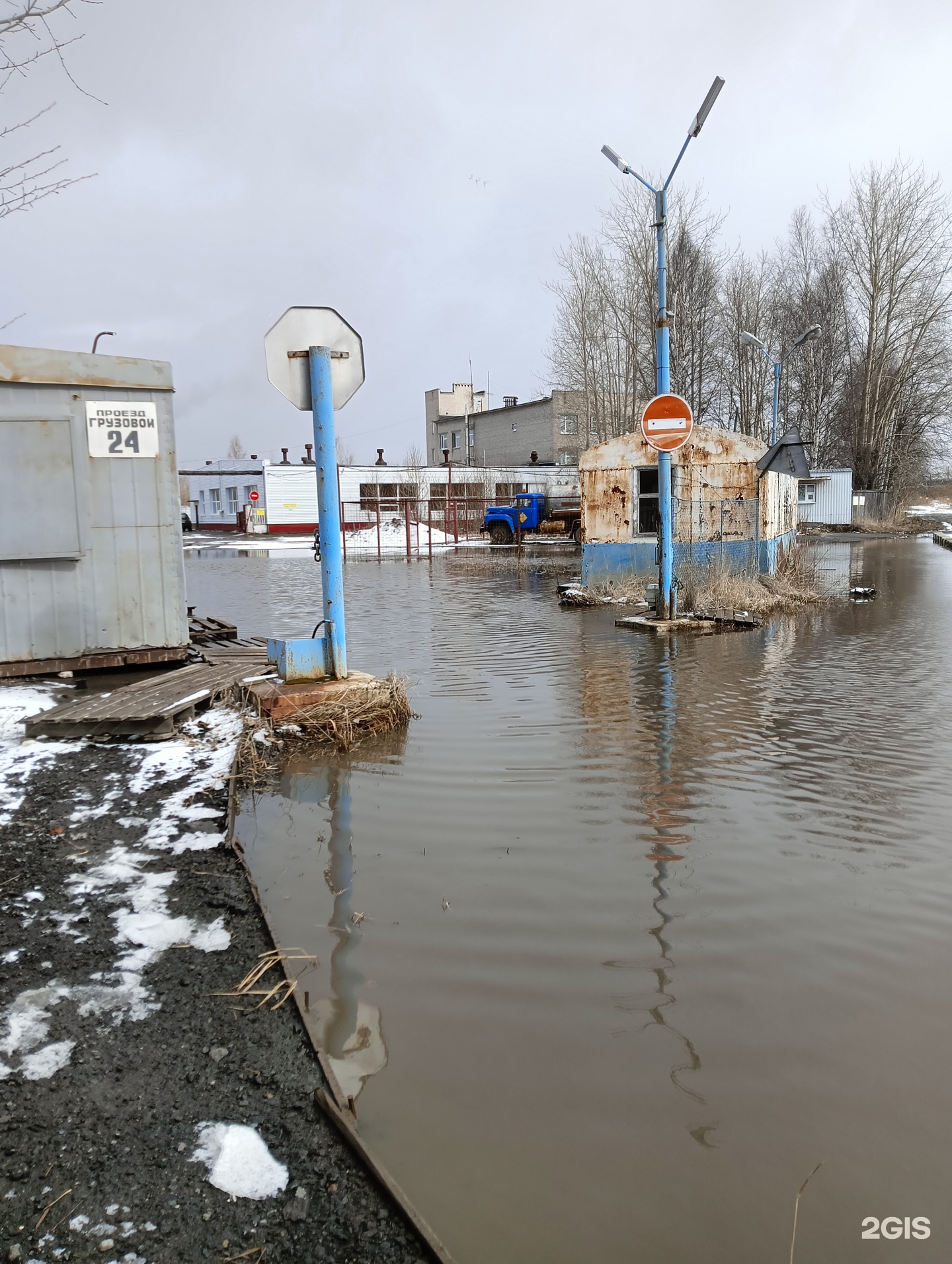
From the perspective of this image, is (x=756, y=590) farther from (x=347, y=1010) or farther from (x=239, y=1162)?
(x=239, y=1162)

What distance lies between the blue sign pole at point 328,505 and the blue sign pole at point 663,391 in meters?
6.26

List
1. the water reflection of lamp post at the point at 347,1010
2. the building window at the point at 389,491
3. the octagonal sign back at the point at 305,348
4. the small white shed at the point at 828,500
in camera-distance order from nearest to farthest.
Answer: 1. the water reflection of lamp post at the point at 347,1010
2. the octagonal sign back at the point at 305,348
3. the small white shed at the point at 828,500
4. the building window at the point at 389,491

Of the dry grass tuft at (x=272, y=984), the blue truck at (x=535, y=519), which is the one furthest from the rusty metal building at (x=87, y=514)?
the blue truck at (x=535, y=519)

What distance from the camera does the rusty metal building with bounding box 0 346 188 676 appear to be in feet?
25.2

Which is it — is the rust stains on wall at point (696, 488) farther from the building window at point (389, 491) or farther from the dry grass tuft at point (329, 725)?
the building window at point (389, 491)

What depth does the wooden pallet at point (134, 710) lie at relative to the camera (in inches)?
251

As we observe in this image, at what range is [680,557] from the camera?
16422mm

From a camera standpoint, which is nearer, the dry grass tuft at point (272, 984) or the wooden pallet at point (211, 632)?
the dry grass tuft at point (272, 984)

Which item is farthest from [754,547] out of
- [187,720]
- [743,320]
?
[743,320]

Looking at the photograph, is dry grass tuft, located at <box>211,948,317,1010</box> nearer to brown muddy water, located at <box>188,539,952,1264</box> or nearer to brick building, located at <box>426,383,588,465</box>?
brown muddy water, located at <box>188,539,952,1264</box>

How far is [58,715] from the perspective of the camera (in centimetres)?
645

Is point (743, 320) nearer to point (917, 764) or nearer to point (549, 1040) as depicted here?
point (917, 764)

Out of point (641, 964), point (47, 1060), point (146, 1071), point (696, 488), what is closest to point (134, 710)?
point (47, 1060)

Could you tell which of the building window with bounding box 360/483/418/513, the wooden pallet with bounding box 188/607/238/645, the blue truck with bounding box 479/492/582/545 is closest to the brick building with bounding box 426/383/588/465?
the building window with bounding box 360/483/418/513
